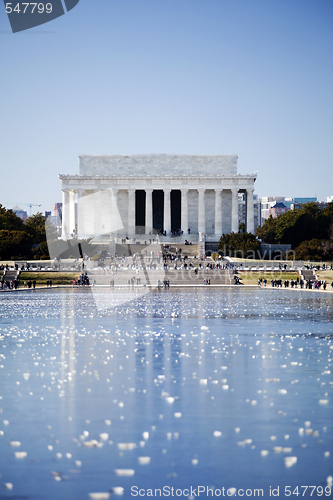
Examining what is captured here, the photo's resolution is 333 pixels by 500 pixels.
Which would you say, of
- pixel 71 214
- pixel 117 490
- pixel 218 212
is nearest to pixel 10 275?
pixel 71 214

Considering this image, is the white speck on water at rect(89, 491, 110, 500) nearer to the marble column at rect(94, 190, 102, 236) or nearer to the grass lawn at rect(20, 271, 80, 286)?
the grass lawn at rect(20, 271, 80, 286)

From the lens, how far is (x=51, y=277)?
64.2m

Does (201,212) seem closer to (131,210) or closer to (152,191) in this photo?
(152,191)

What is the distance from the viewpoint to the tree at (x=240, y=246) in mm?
80812

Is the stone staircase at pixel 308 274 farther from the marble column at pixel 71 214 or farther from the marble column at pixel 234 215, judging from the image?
the marble column at pixel 71 214

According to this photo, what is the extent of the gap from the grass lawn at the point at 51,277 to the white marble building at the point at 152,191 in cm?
3200

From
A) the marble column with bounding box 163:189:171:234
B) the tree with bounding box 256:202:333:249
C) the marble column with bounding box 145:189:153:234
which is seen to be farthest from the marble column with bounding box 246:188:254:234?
the marble column with bounding box 145:189:153:234

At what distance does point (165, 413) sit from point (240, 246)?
70.7m

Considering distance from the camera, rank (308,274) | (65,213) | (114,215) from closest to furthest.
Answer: (308,274) < (65,213) < (114,215)

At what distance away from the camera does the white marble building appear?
97562 mm

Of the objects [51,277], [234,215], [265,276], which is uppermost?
[234,215]

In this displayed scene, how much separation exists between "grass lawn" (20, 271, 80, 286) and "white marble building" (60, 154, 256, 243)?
105 ft

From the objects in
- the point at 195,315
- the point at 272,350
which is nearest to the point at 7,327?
the point at 195,315

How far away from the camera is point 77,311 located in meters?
33.0
